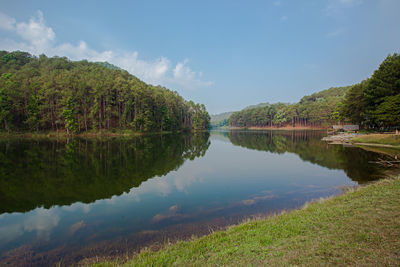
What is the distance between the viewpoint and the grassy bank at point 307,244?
3.89 m

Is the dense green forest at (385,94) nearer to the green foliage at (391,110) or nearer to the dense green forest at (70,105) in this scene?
the green foliage at (391,110)

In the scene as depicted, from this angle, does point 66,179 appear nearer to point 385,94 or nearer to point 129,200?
point 129,200

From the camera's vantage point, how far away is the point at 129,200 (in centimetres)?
1081

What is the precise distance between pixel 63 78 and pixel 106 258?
2696 inches

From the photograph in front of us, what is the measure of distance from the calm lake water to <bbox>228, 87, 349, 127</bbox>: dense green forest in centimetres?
8925

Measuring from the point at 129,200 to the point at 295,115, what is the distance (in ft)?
396

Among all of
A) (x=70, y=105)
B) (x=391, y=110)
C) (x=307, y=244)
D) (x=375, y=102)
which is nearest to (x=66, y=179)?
(x=307, y=244)

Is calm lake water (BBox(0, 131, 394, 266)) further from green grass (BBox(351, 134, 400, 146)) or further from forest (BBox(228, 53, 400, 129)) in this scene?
forest (BBox(228, 53, 400, 129))

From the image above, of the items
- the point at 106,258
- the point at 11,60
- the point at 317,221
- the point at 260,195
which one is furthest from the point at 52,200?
the point at 11,60

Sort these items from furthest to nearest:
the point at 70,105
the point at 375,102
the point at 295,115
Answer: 1. the point at 295,115
2. the point at 70,105
3. the point at 375,102

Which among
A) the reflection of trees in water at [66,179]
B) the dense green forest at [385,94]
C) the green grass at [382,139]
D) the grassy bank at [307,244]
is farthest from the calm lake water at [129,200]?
the dense green forest at [385,94]

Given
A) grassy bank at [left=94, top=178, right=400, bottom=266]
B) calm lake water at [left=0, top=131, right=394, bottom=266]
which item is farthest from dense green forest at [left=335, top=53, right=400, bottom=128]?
grassy bank at [left=94, top=178, right=400, bottom=266]

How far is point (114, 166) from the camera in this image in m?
18.1

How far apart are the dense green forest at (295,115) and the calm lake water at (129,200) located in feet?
293
